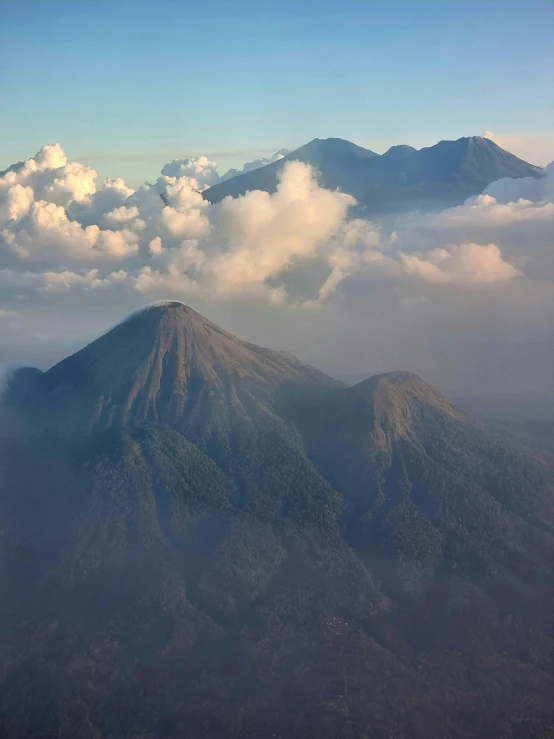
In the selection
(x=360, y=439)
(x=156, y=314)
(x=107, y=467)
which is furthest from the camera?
(x=156, y=314)

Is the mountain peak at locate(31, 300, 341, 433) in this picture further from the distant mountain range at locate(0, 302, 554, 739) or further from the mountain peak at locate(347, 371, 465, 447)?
the mountain peak at locate(347, 371, 465, 447)

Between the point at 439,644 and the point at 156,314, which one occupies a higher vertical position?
the point at 156,314

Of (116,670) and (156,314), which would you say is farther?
(156,314)

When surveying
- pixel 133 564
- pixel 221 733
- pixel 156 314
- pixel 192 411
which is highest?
pixel 156 314

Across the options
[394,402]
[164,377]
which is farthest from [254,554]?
[164,377]

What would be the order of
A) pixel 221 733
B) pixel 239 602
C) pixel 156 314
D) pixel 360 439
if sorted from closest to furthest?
pixel 221 733 → pixel 239 602 → pixel 360 439 → pixel 156 314

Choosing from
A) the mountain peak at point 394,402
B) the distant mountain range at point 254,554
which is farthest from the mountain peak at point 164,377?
the mountain peak at point 394,402

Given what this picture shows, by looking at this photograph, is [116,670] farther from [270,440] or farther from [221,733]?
[270,440]

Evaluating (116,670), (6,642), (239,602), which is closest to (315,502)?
(239,602)

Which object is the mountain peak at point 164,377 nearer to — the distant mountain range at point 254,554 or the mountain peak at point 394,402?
the distant mountain range at point 254,554

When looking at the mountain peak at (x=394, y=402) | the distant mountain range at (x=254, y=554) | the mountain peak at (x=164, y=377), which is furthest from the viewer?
the mountain peak at (x=164, y=377)
